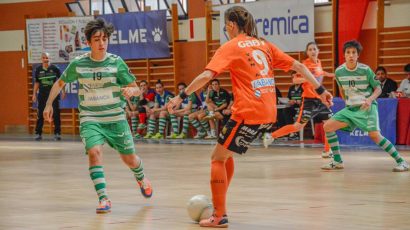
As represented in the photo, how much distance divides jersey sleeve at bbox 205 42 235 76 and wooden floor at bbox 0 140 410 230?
4.06ft

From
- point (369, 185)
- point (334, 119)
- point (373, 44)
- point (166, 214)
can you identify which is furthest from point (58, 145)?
point (166, 214)

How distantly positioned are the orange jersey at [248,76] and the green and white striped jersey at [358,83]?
479cm

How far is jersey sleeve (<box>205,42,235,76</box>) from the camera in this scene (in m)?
6.32

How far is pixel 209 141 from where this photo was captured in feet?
63.7

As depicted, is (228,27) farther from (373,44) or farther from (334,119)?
(373,44)

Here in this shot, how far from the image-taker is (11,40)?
26.3m

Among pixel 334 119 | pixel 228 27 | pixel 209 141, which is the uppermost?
pixel 228 27

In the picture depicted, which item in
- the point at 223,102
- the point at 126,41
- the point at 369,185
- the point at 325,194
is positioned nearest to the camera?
the point at 325,194

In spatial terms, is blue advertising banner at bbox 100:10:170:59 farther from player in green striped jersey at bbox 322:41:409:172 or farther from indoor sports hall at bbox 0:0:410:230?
player in green striped jersey at bbox 322:41:409:172

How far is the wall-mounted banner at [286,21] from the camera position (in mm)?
19250

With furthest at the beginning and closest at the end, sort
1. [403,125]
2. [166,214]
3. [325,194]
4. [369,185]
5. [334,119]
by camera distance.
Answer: [403,125], [334,119], [369,185], [325,194], [166,214]

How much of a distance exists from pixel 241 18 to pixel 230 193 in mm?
2694

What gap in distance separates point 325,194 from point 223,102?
11286 millimetres

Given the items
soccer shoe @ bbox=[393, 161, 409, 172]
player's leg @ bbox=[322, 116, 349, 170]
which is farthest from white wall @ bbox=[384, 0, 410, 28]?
soccer shoe @ bbox=[393, 161, 409, 172]
